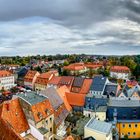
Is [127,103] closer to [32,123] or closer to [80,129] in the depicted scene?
[80,129]

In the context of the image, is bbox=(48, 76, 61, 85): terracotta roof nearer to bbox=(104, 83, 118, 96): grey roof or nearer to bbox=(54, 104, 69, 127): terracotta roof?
bbox=(104, 83, 118, 96): grey roof

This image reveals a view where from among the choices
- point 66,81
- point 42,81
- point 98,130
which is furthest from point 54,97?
point 42,81

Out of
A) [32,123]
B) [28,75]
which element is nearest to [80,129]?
[32,123]

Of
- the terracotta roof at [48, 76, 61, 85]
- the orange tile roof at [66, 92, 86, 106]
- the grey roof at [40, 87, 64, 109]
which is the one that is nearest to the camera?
the grey roof at [40, 87, 64, 109]

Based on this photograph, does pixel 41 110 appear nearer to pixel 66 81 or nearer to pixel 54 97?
pixel 54 97

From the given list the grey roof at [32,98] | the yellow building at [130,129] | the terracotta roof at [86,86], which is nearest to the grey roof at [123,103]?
the yellow building at [130,129]

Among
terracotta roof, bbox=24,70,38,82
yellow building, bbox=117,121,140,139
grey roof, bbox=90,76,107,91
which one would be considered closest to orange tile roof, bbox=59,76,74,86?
grey roof, bbox=90,76,107,91
